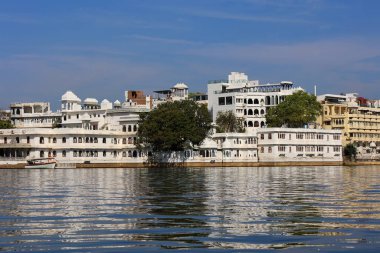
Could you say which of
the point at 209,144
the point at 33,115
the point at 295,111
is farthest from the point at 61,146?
the point at 295,111

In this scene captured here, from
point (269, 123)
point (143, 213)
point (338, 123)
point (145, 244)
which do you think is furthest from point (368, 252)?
point (338, 123)

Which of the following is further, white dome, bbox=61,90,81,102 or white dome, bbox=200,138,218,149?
white dome, bbox=61,90,81,102

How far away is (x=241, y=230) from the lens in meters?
16.8

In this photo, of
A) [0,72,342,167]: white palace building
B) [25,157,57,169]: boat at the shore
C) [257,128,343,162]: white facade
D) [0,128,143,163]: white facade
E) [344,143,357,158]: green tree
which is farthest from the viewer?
[344,143,357,158]: green tree

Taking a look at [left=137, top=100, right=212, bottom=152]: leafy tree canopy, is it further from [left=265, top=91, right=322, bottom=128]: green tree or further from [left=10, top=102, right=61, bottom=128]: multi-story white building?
[left=10, top=102, right=61, bottom=128]: multi-story white building

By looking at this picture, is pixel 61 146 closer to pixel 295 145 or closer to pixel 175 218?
pixel 295 145

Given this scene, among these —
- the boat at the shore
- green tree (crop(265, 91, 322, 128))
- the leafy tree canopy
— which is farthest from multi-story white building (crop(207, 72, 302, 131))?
the boat at the shore

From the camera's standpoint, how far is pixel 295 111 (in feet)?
355

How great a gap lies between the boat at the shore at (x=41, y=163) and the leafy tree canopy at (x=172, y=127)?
13.5 metres

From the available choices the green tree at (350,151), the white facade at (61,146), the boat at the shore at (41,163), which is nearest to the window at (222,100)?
the green tree at (350,151)

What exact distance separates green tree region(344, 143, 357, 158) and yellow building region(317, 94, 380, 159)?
1.60 meters

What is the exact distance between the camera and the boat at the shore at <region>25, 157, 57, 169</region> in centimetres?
8731

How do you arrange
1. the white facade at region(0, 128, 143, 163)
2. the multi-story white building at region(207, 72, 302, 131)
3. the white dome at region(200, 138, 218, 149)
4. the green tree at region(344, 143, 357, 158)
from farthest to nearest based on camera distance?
the multi-story white building at region(207, 72, 302, 131) → the green tree at region(344, 143, 357, 158) → the white dome at region(200, 138, 218, 149) → the white facade at region(0, 128, 143, 163)

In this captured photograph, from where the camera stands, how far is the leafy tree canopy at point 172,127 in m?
93.6
